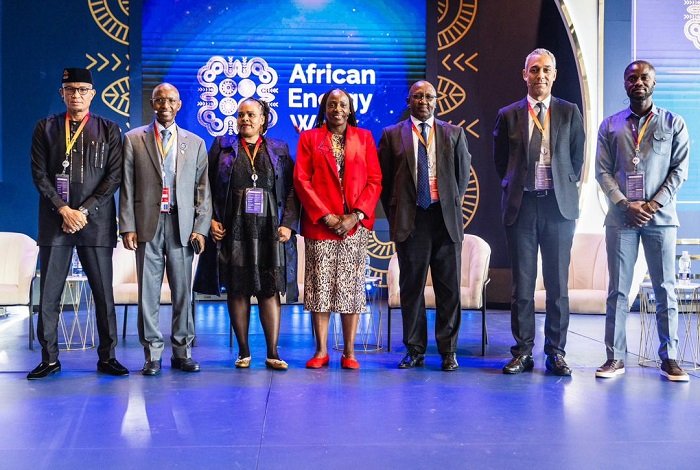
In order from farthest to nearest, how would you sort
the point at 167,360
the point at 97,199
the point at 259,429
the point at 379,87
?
1. the point at 379,87
2. the point at 167,360
3. the point at 97,199
4. the point at 259,429

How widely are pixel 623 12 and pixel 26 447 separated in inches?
275

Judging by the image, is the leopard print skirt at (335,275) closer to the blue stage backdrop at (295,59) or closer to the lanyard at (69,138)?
the lanyard at (69,138)

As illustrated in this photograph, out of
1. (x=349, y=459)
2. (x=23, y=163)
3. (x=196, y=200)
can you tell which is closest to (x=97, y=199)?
(x=196, y=200)

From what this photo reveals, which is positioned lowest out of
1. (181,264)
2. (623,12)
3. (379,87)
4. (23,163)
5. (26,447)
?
(26,447)

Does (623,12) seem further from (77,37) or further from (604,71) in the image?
(77,37)

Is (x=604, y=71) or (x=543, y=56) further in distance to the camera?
(x=604, y=71)

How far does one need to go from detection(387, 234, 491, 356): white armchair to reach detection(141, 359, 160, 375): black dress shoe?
5.51 ft

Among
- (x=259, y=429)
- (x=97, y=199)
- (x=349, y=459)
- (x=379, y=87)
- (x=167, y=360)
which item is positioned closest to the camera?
(x=349, y=459)

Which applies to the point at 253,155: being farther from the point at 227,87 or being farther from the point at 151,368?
the point at 227,87

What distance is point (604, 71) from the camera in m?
7.75

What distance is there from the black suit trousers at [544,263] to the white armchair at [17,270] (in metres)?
3.43

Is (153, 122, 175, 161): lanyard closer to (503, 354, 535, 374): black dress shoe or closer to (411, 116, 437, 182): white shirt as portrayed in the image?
(411, 116, 437, 182): white shirt

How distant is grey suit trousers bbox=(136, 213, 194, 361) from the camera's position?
4.43m

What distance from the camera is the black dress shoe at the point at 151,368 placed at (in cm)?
441
